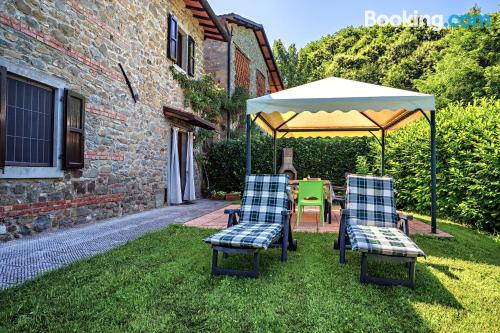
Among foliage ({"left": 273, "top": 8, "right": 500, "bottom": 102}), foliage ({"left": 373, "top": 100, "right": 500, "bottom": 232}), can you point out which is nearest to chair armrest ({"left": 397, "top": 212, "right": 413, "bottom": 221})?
foliage ({"left": 373, "top": 100, "right": 500, "bottom": 232})

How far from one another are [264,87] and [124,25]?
40.5 ft

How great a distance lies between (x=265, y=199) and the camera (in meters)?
4.64

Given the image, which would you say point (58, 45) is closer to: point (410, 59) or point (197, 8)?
point (197, 8)

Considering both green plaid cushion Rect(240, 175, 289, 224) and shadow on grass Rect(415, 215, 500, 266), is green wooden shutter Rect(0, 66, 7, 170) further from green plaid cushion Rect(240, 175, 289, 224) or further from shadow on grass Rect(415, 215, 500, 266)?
shadow on grass Rect(415, 215, 500, 266)

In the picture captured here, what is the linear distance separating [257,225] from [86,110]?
162 inches

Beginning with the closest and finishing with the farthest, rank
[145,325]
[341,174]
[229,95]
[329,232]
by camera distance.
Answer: [145,325] → [329,232] → [341,174] → [229,95]

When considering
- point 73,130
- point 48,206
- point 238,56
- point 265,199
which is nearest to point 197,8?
point 238,56

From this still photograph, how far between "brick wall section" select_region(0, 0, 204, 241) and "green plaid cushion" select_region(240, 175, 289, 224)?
3292 millimetres

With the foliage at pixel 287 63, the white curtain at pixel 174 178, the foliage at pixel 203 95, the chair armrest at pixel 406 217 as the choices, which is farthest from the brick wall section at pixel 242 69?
the chair armrest at pixel 406 217

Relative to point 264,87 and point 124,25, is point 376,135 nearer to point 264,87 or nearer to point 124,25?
point 124,25

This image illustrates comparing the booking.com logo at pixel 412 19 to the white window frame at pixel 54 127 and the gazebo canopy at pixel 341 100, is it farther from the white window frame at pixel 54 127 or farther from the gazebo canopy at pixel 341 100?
the white window frame at pixel 54 127

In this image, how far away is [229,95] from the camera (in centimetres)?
1336

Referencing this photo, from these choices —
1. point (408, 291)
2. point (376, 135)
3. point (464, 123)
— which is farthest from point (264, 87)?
point (408, 291)

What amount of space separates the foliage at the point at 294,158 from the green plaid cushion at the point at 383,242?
7.58 meters
